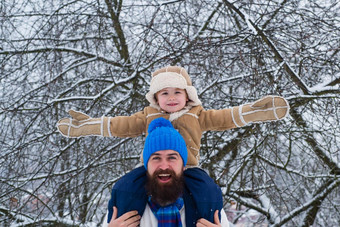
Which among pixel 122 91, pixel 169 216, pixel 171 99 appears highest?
pixel 122 91

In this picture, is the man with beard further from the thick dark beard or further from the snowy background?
the snowy background

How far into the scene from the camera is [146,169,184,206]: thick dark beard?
1.68 meters

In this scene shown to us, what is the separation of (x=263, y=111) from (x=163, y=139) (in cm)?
56

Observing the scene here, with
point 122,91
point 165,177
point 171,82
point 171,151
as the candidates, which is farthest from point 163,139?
point 122,91

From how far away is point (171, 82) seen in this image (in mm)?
1821

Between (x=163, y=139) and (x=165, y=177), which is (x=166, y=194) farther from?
(x=163, y=139)

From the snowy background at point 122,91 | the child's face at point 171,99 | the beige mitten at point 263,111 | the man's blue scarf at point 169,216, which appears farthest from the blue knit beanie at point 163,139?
the snowy background at point 122,91

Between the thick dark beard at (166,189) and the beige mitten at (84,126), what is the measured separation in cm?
43

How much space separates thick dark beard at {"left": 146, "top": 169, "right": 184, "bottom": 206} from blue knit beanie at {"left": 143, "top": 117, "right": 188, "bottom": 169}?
111 mm

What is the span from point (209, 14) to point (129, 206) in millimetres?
2599

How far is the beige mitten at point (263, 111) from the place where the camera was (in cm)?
170

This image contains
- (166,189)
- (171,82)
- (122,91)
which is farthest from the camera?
(122,91)

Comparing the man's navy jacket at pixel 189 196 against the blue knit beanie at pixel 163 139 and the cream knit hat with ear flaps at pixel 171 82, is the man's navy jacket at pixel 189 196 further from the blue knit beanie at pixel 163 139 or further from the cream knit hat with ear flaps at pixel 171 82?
the cream knit hat with ear flaps at pixel 171 82

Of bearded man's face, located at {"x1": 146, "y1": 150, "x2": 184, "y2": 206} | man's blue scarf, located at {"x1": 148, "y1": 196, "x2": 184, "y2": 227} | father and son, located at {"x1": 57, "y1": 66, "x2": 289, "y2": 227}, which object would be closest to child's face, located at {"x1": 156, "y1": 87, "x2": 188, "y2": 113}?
father and son, located at {"x1": 57, "y1": 66, "x2": 289, "y2": 227}
